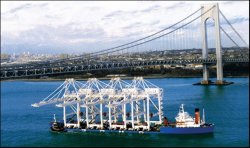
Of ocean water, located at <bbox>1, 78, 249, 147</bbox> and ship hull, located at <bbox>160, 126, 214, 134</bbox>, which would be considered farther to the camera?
ship hull, located at <bbox>160, 126, 214, 134</bbox>

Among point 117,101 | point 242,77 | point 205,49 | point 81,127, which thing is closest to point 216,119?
point 117,101

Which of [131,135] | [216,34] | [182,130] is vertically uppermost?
[216,34]

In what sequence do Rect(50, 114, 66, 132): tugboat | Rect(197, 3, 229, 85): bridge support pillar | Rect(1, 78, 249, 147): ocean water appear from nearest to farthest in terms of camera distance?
Rect(1, 78, 249, 147): ocean water, Rect(50, 114, 66, 132): tugboat, Rect(197, 3, 229, 85): bridge support pillar

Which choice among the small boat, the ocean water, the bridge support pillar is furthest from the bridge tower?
the small boat

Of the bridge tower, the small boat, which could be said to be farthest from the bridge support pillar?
the small boat

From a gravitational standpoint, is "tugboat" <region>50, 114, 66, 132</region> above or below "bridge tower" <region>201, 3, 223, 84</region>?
below

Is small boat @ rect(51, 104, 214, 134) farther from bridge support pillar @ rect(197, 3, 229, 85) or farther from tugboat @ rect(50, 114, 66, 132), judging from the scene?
bridge support pillar @ rect(197, 3, 229, 85)

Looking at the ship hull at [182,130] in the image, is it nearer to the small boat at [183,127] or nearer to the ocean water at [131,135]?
the small boat at [183,127]

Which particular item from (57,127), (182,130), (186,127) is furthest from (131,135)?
(57,127)

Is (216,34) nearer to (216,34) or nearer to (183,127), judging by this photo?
(216,34)

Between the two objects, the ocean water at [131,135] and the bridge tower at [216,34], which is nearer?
the ocean water at [131,135]

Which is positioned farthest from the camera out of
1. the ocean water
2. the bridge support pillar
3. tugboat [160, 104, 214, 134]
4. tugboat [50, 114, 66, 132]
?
the bridge support pillar

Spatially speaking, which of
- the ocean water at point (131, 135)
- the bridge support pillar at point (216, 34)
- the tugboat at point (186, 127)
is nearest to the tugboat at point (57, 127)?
the ocean water at point (131, 135)
